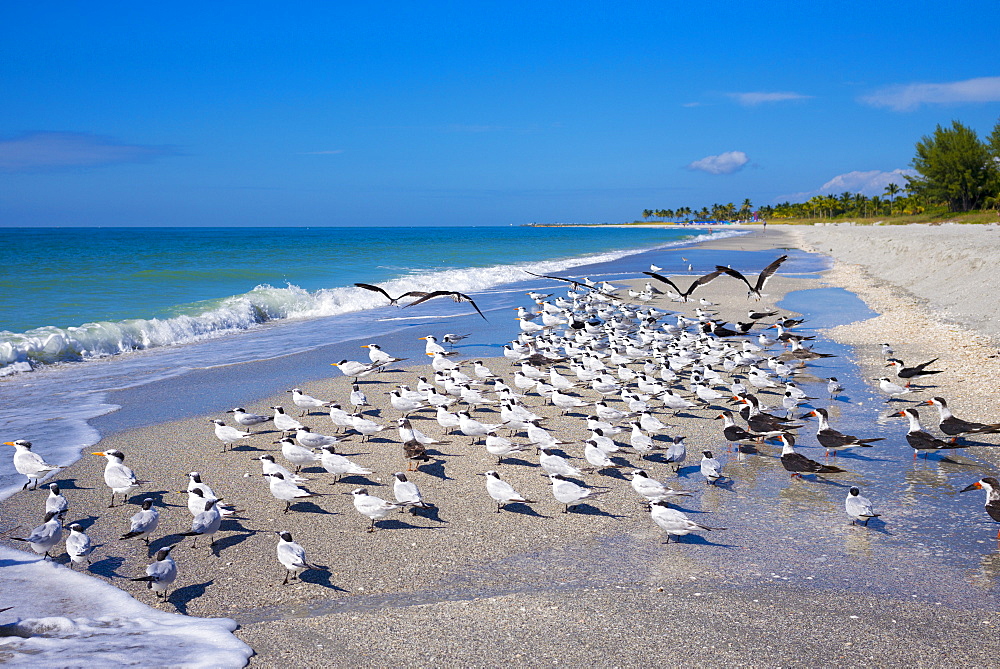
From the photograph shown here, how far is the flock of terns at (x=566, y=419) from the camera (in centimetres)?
699

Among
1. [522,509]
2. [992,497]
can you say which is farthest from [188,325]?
[992,497]

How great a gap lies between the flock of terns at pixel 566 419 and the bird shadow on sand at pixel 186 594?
103mm

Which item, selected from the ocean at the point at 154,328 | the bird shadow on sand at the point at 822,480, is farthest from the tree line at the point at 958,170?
the bird shadow on sand at the point at 822,480

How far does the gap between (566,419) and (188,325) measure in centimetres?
1501

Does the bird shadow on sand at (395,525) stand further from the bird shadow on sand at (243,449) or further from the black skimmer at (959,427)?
the black skimmer at (959,427)

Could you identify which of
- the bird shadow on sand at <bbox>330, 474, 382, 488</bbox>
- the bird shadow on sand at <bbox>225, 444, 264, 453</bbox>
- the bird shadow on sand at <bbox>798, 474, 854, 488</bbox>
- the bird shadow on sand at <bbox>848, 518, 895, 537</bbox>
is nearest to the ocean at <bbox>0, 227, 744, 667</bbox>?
the bird shadow on sand at <bbox>225, 444, 264, 453</bbox>

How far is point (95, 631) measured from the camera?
527 centimetres

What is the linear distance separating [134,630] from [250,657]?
112 cm

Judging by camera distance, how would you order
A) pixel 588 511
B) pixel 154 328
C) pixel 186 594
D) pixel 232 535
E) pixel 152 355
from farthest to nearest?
pixel 154 328, pixel 152 355, pixel 588 511, pixel 232 535, pixel 186 594

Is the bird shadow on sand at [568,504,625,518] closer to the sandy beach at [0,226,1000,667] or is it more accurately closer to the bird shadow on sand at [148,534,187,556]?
the sandy beach at [0,226,1000,667]

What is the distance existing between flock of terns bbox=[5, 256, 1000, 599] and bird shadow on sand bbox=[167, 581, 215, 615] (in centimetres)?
10

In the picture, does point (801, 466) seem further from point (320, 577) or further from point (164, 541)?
point (164, 541)

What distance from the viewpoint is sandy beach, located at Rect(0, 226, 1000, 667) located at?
195 inches

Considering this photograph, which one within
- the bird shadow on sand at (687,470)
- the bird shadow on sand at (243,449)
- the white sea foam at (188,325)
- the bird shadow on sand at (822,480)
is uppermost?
the white sea foam at (188,325)
